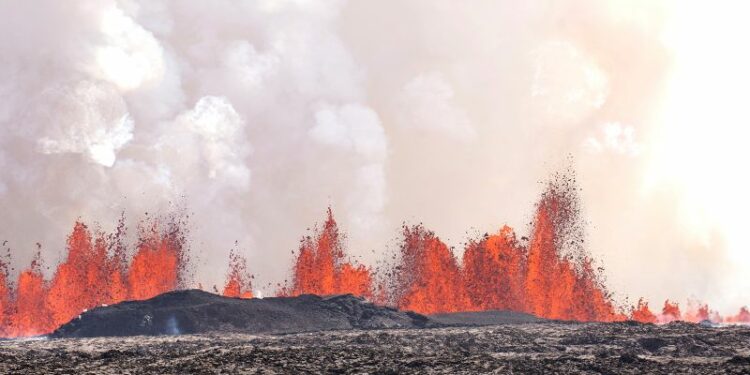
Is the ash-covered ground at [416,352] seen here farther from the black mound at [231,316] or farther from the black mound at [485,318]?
the black mound at [485,318]

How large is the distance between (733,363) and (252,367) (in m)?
20.4

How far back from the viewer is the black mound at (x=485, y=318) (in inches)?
2598

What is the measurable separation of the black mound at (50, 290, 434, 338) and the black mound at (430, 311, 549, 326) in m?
1.91

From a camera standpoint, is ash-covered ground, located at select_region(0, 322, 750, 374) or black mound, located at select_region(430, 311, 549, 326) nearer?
ash-covered ground, located at select_region(0, 322, 750, 374)

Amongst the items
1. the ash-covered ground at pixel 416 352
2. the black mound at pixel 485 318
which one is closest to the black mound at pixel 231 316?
the black mound at pixel 485 318

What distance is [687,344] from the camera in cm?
4541

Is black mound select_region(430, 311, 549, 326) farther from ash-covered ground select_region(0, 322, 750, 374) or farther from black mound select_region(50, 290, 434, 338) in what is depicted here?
ash-covered ground select_region(0, 322, 750, 374)

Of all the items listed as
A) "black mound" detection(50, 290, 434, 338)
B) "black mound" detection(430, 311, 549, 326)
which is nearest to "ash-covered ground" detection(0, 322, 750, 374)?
"black mound" detection(50, 290, 434, 338)

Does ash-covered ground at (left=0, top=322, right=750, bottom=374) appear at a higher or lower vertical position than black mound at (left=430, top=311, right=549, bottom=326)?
lower

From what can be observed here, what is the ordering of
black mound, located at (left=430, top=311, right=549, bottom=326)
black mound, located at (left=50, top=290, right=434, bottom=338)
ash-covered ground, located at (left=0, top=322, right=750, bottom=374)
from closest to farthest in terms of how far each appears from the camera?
ash-covered ground, located at (left=0, top=322, right=750, bottom=374) → black mound, located at (left=50, top=290, right=434, bottom=338) → black mound, located at (left=430, top=311, right=549, bottom=326)

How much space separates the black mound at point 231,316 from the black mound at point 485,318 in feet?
6.26

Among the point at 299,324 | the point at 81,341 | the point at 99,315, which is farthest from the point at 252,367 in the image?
the point at 99,315

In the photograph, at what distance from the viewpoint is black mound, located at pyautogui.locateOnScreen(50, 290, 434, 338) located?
204 feet

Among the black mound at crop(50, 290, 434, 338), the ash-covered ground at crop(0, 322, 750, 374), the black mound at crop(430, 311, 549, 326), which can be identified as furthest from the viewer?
the black mound at crop(430, 311, 549, 326)
